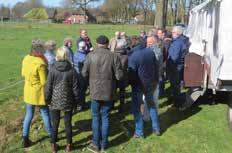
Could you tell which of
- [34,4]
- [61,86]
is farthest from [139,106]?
[34,4]

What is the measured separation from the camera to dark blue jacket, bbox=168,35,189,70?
1105cm

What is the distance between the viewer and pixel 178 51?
1107 cm

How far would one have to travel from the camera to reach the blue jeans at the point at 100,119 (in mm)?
8359

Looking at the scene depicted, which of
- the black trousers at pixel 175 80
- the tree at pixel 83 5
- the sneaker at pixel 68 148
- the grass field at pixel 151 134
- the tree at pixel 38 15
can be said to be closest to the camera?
the sneaker at pixel 68 148

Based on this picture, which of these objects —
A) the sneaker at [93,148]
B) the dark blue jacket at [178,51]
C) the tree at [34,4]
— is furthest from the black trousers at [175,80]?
the tree at [34,4]

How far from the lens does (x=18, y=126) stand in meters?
10.1

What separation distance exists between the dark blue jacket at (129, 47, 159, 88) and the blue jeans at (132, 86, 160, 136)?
156 mm

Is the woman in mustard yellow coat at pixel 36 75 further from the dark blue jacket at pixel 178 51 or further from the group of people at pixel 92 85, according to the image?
the dark blue jacket at pixel 178 51

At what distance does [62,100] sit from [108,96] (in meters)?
0.81

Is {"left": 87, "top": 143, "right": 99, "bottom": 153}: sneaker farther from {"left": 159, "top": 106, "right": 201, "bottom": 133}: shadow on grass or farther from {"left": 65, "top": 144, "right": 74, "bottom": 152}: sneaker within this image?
{"left": 159, "top": 106, "right": 201, "bottom": 133}: shadow on grass

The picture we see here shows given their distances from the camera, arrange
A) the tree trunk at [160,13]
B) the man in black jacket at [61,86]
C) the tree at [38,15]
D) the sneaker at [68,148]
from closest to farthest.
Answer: the man in black jacket at [61,86], the sneaker at [68,148], the tree trunk at [160,13], the tree at [38,15]

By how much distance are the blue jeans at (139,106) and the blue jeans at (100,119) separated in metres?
0.86

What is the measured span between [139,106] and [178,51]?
8.25 feet

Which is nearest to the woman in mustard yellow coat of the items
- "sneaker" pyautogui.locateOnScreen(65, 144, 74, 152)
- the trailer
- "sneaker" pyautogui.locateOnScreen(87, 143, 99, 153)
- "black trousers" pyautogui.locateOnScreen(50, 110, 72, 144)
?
"black trousers" pyautogui.locateOnScreen(50, 110, 72, 144)
